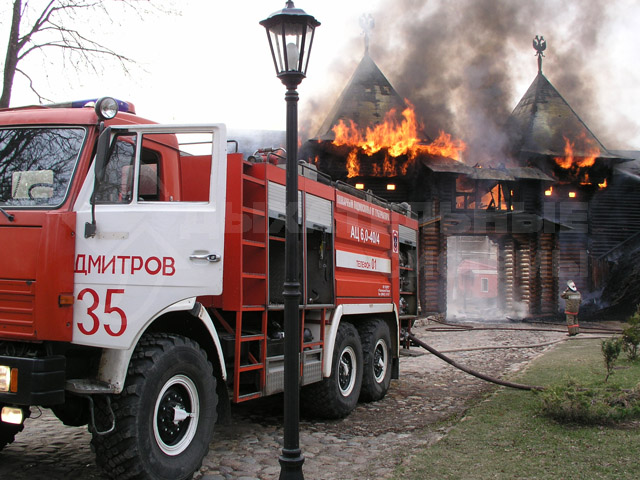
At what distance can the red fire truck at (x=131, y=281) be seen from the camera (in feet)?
A: 13.9

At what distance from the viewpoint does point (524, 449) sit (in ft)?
18.4

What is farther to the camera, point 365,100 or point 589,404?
point 365,100

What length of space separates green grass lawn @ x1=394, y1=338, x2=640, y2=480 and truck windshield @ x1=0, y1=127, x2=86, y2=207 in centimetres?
351

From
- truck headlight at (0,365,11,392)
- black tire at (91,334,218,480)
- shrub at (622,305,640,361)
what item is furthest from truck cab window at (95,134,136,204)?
shrub at (622,305,640,361)

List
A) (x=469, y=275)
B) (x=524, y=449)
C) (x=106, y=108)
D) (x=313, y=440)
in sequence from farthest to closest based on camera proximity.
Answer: (x=469, y=275)
(x=313, y=440)
(x=524, y=449)
(x=106, y=108)

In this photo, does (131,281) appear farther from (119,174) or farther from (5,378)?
(5,378)

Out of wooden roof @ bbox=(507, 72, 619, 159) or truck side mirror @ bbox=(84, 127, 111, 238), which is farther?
wooden roof @ bbox=(507, 72, 619, 159)

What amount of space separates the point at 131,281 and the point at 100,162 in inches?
34.9

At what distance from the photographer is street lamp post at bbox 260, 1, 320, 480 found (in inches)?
176

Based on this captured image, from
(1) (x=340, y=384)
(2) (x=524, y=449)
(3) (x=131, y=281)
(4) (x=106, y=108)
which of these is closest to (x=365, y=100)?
(1) (x=340, y=384)

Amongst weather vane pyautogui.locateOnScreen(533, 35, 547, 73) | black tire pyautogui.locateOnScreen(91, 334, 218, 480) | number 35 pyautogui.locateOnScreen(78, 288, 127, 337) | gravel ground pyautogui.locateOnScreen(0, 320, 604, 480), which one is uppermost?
weather vane pyautogui.locateOnScreen(533, 35, 547, 73)

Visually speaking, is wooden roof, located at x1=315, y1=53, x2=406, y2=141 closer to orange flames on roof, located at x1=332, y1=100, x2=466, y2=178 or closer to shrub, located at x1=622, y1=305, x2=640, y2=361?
orange flames on roof, located at x1=332, y1=100, x2=466, y2=178

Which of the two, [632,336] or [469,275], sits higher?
[469,275]

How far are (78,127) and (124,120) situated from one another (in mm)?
477
